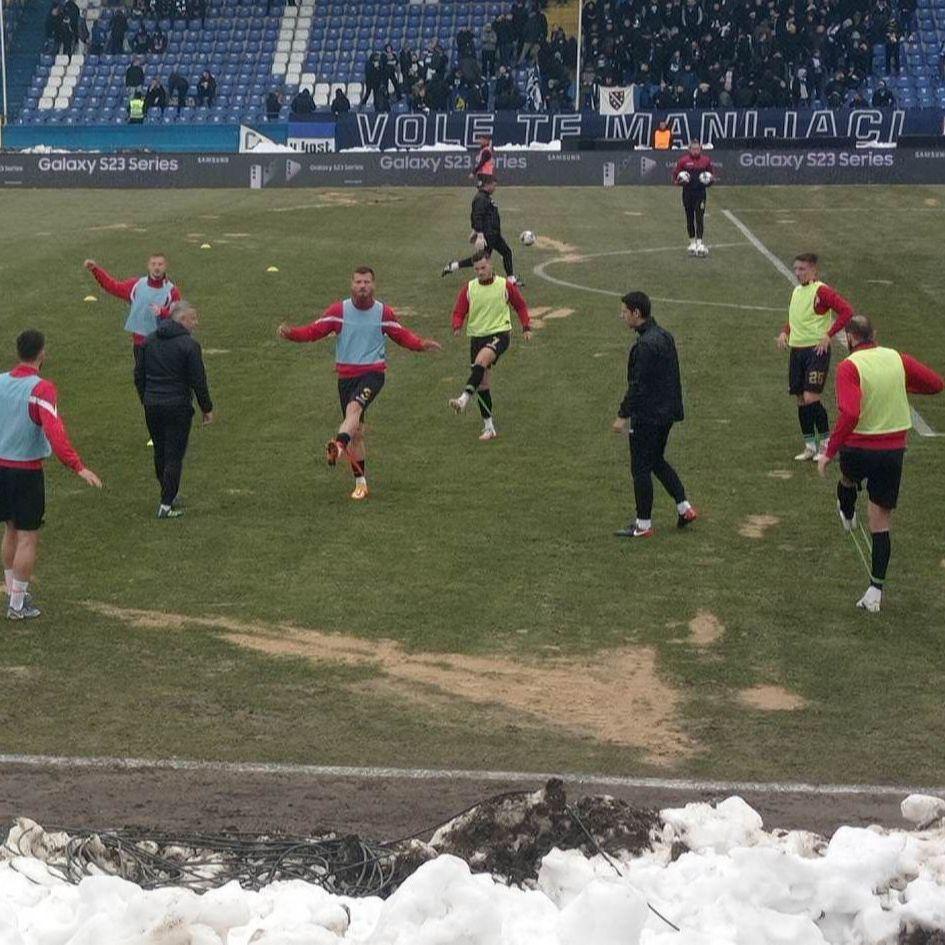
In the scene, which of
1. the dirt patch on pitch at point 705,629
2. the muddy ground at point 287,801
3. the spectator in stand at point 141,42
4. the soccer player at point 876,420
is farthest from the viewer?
the spectator in stand at point 141,42

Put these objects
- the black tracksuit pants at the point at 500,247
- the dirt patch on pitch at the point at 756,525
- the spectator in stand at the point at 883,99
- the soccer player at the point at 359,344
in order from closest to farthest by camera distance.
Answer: the dirt patch on pitch at the point at 756,525
the soccer player at the point at 359,344
the black tracksuit pants at the point at 500,247
the spectator in stand at the point at 883,99

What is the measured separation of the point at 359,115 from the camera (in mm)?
53344

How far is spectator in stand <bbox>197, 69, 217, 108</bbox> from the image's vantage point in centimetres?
5981

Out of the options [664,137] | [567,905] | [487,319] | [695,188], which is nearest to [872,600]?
[567,905]

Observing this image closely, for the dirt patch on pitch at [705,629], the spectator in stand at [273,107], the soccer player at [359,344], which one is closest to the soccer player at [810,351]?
the soccer player at [359,344]

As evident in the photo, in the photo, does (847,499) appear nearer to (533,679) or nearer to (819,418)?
(533,679)

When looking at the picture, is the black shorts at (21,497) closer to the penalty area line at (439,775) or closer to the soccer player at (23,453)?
the soccer player at (23,453)

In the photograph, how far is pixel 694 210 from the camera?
3300 centimetres

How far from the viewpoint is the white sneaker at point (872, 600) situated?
13.4m

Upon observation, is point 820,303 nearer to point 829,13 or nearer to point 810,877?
point 810,877

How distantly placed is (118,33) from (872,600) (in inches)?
2169

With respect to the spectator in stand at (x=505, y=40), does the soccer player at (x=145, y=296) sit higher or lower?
lower

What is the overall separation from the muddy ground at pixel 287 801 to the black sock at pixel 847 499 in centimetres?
474

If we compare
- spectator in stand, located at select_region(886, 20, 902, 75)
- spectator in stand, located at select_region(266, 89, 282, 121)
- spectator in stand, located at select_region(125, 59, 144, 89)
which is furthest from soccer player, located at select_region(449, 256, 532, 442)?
spectator in stand, located at select_region(125, 59, 144, 89)
